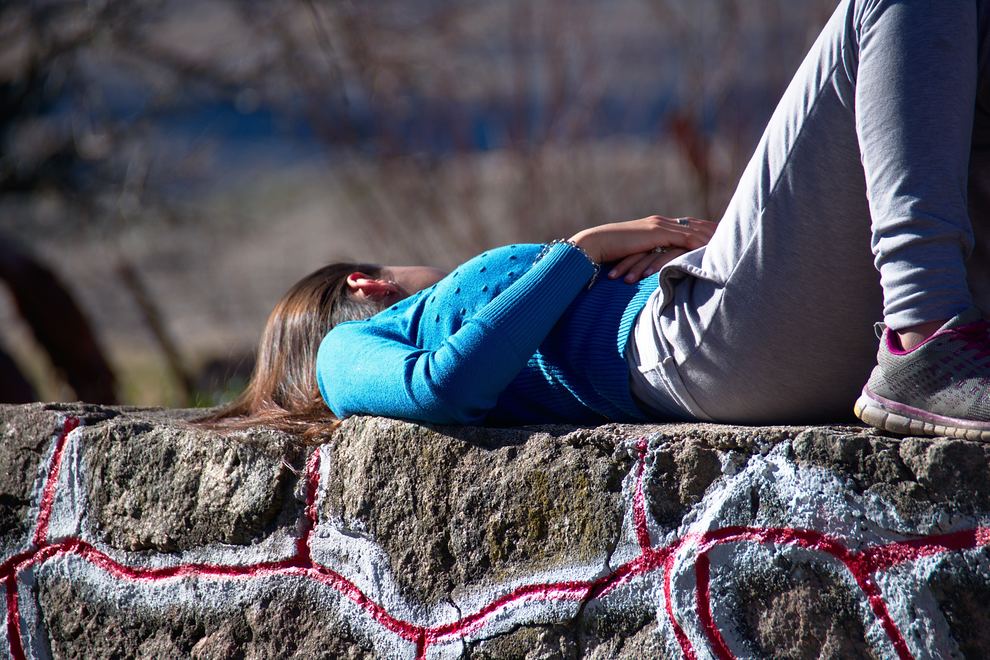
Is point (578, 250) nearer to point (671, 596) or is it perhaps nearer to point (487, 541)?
point (487, 541)

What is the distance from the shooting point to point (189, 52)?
20.1 ft

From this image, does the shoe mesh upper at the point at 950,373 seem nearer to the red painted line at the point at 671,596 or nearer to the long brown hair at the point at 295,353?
the red painted line at the point at 671,596

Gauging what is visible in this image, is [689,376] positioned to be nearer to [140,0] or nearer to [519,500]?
[519,500]

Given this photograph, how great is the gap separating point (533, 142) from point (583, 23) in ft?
2.14

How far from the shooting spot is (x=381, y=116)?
534 centimetres

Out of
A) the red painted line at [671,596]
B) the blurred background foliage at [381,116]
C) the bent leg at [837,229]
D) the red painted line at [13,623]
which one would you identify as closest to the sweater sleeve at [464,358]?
the bent leg at [837,229]

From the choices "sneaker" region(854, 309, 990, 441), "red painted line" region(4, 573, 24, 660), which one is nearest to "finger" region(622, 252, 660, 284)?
"sneaker" region(854, 309, 990, 441)

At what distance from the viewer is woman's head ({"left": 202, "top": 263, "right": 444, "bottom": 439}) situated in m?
2.24

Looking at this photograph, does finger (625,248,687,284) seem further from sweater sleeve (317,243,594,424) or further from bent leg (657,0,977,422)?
bent leg (657,0,977,422)

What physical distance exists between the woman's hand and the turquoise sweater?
0.04 m

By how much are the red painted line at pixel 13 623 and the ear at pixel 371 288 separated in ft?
3.00

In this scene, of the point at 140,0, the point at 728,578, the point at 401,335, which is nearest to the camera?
the point at 728,578

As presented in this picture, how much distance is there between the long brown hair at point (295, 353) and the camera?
2.22m

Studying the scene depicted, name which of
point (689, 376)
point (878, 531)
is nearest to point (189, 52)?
point (689, 376)
